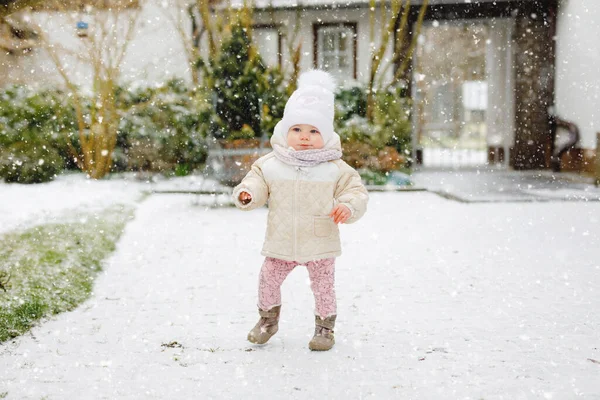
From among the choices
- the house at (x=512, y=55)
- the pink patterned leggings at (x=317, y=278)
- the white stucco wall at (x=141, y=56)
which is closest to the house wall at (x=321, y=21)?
the house at (x=512, y=55)

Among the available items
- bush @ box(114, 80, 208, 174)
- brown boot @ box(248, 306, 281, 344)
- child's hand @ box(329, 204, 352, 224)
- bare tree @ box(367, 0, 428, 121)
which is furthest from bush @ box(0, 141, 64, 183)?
child's hand @ box(329, 204, 352, 224)

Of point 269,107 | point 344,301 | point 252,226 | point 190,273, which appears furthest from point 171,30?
point 344,301

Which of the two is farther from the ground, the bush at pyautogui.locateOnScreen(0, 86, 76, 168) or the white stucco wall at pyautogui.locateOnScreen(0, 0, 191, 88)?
the white stucco wall at pyautogui.locateOnScreen(0, 0, 191, 88)

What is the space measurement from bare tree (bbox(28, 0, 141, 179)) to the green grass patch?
194 inches

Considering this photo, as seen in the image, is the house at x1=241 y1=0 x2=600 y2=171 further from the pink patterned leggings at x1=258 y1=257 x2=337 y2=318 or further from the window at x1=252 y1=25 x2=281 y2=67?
the pink patterned leggings at x1=258 y1=257 x2=337 y2=318

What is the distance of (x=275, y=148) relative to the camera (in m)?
3.81

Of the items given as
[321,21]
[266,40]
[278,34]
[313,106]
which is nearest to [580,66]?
[321,21]

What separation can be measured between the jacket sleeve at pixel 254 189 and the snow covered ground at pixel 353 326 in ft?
2.66

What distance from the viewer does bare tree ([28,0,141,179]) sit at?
41.2 ft

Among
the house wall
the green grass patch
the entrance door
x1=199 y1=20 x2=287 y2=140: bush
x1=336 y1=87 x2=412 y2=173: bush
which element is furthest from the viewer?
the entrance door

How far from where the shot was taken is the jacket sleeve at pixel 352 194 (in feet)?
11.8

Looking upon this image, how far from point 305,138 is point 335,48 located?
1279cm

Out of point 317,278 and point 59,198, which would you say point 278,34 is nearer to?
point 59,198

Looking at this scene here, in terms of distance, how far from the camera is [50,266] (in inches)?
226
